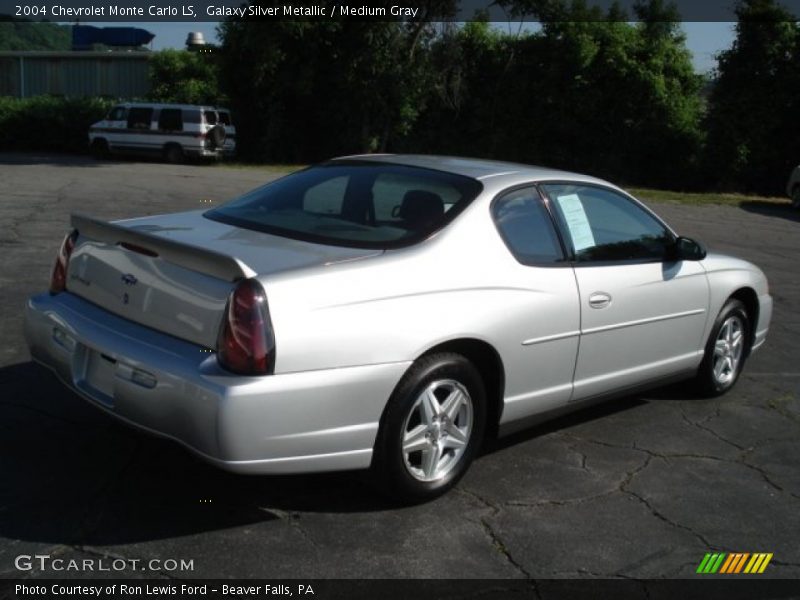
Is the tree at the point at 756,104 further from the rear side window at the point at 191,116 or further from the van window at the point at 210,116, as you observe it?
the rear side window at the point at 191,116

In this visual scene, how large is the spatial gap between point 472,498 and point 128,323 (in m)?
1.72

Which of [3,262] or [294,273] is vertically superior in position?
[294,273]

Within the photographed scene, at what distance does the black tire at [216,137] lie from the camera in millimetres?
27828

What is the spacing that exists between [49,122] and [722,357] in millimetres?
29990

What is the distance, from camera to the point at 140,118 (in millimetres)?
28391

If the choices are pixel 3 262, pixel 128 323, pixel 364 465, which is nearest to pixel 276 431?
pixel 364 465

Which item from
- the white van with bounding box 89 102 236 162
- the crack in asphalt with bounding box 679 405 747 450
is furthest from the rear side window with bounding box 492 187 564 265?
the white van with bounding box 89 102 236 162

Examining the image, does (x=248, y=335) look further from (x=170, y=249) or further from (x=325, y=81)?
(x=325, y=81)

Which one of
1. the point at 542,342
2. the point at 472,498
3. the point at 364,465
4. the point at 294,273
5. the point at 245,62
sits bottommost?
the point at 472,498

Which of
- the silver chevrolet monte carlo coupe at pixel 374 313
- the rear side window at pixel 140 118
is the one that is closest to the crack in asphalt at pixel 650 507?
the silver chevrolet monte carlo coupe at pixel 374 313

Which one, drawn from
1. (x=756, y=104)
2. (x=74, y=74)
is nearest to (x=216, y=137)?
(x=74, y=74)
